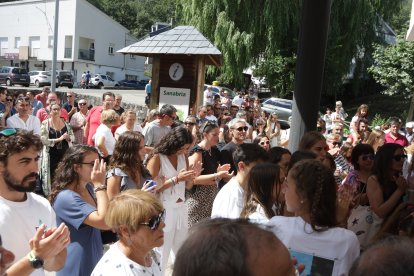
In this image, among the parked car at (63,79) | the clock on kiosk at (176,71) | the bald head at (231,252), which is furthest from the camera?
the parked car at (63,79)

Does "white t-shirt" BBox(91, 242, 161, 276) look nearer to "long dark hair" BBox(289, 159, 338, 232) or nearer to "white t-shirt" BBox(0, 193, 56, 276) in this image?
"white t-shirt" BBox(0, 193, 56, 276)

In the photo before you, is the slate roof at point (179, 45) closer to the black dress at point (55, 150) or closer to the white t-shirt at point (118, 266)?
the black dress at point (55, 150)

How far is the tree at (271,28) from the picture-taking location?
75.5 ft

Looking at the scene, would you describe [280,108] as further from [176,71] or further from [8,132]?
[8,132]

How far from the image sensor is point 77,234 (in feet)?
9.68

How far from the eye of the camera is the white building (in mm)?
47000

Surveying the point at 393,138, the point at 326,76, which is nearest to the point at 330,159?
the point at 393,138

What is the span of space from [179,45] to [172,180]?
4916 mm

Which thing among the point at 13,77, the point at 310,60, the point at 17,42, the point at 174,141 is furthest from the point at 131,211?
the point at 17,42

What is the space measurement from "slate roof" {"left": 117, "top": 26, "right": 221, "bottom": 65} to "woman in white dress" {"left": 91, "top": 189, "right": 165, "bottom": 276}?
20.4 feet

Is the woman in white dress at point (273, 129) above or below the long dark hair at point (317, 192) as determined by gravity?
below

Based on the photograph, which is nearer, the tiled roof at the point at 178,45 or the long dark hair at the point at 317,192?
the long dark hair at the point at 317,192

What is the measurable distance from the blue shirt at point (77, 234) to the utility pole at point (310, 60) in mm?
3418

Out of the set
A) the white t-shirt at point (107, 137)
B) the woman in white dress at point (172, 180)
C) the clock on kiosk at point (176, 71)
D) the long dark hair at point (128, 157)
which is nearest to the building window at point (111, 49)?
the clock on kiosk at point (176, 71)
